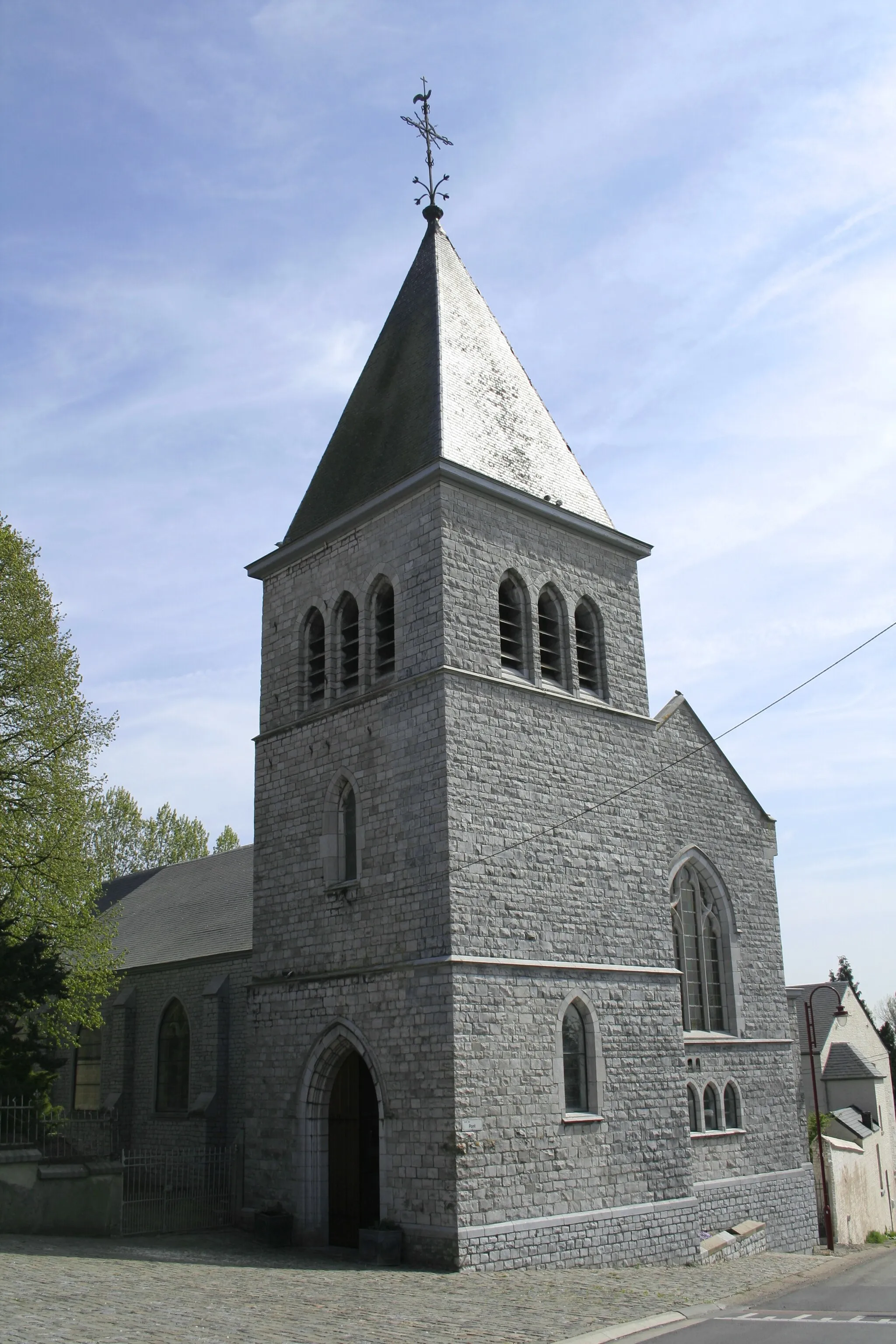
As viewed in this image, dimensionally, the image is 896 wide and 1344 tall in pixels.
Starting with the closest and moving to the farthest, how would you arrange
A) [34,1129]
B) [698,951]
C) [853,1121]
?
1. [34,1129]
2. [698,951]
3. [853,1121]

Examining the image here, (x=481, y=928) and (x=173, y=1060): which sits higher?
(x=481, y=928)

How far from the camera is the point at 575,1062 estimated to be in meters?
16.5

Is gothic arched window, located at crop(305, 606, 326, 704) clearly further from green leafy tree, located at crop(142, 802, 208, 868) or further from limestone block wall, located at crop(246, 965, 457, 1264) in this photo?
green leafy tree, located at crop(142, 802, 208, 868)

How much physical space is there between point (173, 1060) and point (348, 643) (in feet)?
39.8

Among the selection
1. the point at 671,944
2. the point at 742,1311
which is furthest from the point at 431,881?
the point at 742,1311

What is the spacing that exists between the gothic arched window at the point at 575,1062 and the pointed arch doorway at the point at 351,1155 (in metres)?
2.96

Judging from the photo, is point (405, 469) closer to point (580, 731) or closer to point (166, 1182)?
point (580, 731)

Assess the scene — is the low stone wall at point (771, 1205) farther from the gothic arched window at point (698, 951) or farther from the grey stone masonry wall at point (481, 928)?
the gothic arched window at point (698, 951)

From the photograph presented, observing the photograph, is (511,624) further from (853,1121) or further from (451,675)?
(853,1121)

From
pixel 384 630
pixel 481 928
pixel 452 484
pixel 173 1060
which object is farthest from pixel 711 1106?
pixel 173 1060

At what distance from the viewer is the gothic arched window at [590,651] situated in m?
19.0

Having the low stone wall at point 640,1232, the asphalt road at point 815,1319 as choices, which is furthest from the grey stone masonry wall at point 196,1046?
the asphalt road at point 815,1319

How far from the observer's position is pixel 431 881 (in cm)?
1566

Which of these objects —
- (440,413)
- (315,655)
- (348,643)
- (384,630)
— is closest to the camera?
(384,630)
